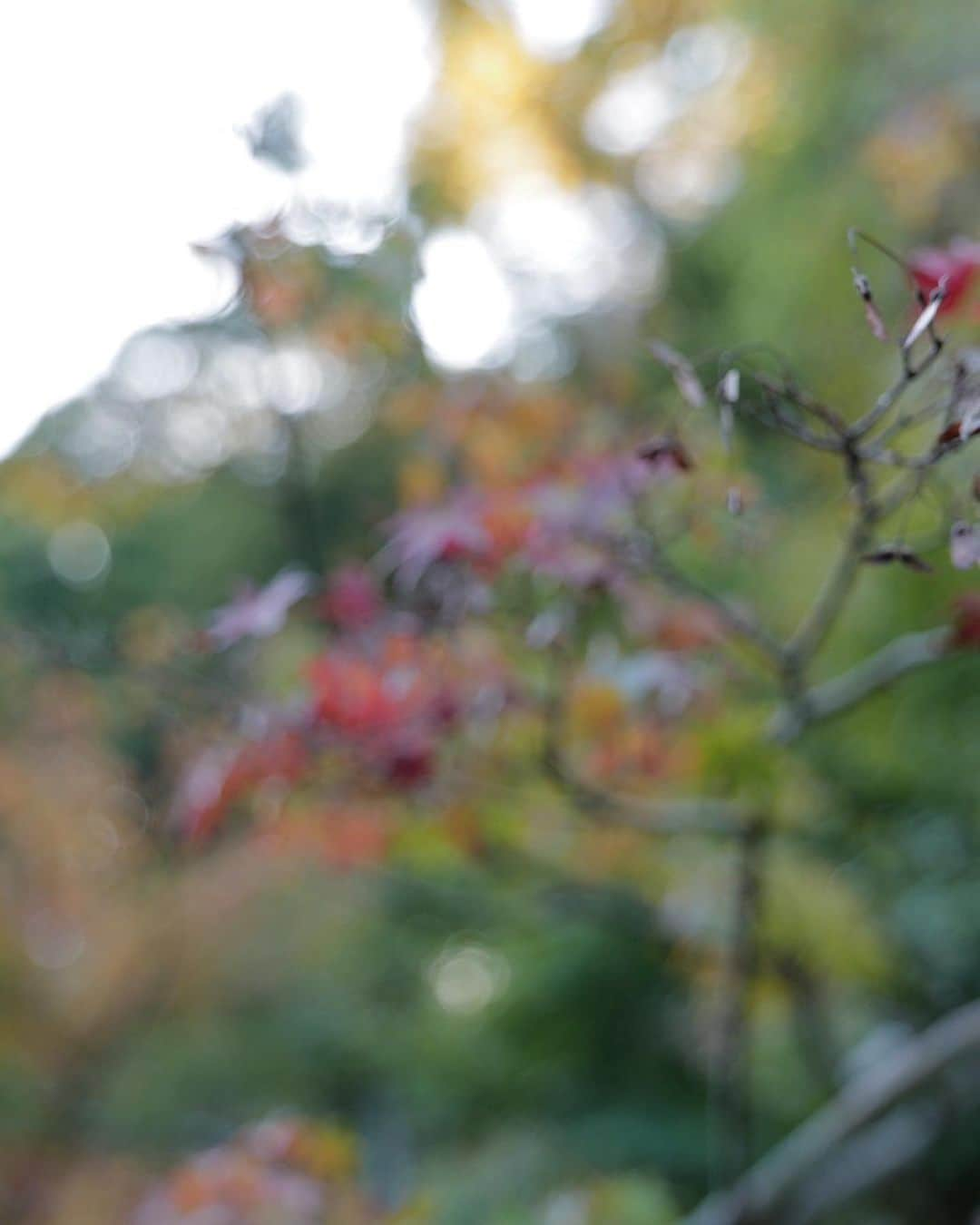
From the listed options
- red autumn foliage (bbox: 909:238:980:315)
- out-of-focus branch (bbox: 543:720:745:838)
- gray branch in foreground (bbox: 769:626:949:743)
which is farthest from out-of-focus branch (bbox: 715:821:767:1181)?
red autumn foliage (bbox: 909:238:980:315)

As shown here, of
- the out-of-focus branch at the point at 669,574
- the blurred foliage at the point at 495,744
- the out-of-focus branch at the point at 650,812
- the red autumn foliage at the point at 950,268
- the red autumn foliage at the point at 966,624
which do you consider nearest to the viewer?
the red autumn foliage at the point at 950,268

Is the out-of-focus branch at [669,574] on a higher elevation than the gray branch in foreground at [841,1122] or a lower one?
higher

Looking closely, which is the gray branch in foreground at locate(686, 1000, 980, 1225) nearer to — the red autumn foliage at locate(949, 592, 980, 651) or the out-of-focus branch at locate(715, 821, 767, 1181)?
the out-of-focus branch at locate(715, 821, 767, 1181)

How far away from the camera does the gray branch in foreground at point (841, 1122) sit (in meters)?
1.75

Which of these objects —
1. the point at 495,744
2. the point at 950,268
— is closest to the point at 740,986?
the point at 495,744

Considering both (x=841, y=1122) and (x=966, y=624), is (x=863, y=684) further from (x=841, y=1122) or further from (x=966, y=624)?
(x=841, y=1122)

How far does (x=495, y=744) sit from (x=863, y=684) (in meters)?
0.50

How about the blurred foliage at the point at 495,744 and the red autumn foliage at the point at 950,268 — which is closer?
the red autumn foliage at the point at 950,268

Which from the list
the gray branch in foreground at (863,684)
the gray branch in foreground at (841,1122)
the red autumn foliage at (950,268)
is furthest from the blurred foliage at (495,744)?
the gray branch in foreground at (841,1122)

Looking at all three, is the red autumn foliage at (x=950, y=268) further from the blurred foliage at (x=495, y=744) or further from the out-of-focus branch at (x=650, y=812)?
the out-of-focus branch at (x=650, y=812)

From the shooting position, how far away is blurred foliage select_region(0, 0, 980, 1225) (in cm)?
173

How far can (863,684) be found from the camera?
1542mm

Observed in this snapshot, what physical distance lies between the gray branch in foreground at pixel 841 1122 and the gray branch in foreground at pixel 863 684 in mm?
471

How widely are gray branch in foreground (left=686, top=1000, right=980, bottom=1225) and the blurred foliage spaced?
391 millimetres
